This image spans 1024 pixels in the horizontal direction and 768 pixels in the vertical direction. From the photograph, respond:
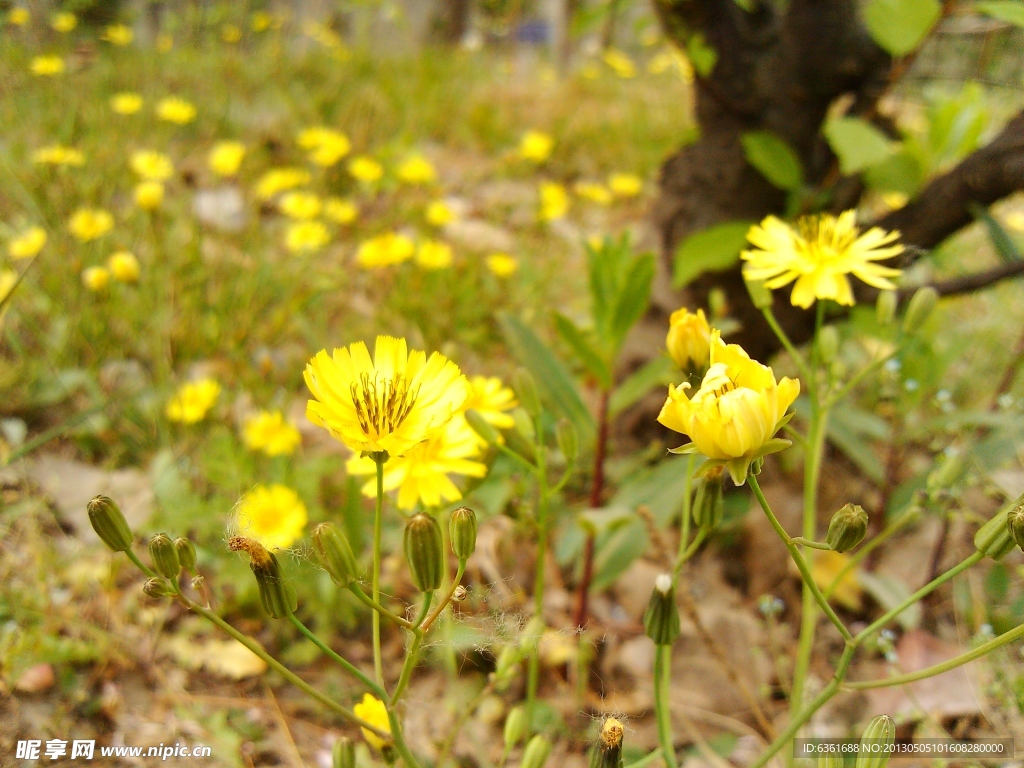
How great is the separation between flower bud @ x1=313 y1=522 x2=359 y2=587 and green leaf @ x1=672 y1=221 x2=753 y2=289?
31.8 inches

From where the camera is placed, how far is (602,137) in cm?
325

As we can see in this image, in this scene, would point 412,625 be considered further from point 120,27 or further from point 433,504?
point 120,27

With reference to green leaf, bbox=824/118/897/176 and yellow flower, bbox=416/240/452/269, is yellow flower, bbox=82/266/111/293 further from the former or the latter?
green leaf, bbox=824/118/897/176

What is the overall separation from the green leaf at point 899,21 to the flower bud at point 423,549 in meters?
0.96

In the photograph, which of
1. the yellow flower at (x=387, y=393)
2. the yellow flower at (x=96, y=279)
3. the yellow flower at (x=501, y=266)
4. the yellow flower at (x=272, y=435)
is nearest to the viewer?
the yellow flower at (x=387, y=393)

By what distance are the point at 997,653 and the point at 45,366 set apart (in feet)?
6.01

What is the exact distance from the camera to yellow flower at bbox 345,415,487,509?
76 centimetres

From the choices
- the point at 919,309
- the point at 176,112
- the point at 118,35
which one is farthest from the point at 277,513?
the point at 118,35

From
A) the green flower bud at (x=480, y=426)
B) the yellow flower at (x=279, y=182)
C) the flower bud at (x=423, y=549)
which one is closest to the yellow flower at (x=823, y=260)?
the green flower bud at (x=480, y=426)

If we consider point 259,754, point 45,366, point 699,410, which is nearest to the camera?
point 699,410

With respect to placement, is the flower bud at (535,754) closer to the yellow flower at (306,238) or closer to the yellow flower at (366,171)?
the yellow flower at (306,238)

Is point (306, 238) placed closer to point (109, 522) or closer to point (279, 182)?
point (279, 182)

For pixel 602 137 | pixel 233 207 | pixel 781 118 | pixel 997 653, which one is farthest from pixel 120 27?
pixel 997 653

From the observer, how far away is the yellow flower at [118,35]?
8.56 feet
